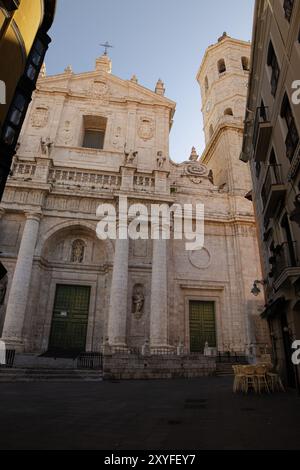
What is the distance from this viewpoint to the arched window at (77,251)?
68.8ft

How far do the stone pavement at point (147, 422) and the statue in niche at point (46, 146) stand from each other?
57.5 ft

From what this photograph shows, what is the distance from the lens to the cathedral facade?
18750 millimetres

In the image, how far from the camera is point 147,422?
5410mm

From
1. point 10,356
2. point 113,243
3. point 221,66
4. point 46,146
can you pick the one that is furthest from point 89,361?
point 221,66

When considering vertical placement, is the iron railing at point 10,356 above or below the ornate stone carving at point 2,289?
below

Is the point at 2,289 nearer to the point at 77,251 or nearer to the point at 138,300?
the point at 77,251

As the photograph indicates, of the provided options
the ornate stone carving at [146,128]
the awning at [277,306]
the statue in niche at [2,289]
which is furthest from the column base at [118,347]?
the ornate stone carving at [146,128]

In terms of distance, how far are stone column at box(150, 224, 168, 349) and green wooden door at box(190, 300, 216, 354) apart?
273cm

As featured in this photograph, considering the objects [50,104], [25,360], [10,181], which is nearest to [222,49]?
[50,104]

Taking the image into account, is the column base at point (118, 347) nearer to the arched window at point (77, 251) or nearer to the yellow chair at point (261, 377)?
the arched window at point (77, 251)

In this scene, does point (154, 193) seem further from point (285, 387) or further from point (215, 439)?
point (215, 439)

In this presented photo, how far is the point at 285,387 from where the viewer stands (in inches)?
412

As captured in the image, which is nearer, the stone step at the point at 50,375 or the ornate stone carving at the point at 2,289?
the stone step at the point at 50,375

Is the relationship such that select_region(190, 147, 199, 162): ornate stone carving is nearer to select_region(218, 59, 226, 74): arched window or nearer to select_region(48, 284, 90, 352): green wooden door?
select_region(218, 59, 226, 74): arched window
